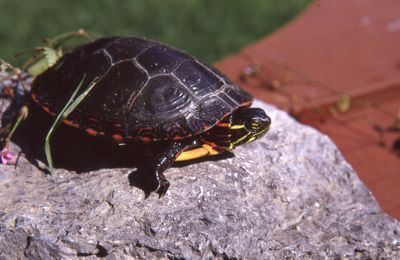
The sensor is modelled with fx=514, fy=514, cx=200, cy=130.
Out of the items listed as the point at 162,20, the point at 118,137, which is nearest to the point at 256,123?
the point at 118,137

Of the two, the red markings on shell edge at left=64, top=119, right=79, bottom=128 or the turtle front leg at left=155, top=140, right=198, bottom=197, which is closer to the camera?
the turtle front leg at left=155, top=140, right=198, bottom=197

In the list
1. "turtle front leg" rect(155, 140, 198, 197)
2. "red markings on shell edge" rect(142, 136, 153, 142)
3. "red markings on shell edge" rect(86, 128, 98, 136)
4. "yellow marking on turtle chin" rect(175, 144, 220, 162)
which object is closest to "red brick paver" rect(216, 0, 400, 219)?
"yellow marking on turtle chin" rect(175, 144, 220, 162)

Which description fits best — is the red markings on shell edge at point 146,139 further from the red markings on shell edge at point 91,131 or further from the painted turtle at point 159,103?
the red markings on shell edge at point 91,131

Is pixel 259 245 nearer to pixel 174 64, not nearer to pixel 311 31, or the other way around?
pixel 174 64

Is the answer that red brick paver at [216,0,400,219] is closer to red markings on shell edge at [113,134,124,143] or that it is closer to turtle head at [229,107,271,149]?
turtle head at [229,107,271,149]

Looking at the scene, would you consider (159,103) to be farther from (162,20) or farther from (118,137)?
(162,20)

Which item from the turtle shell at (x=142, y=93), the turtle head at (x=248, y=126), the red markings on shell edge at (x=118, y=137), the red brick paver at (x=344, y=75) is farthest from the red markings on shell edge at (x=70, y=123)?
the red brick paver at (x=344, y=75)

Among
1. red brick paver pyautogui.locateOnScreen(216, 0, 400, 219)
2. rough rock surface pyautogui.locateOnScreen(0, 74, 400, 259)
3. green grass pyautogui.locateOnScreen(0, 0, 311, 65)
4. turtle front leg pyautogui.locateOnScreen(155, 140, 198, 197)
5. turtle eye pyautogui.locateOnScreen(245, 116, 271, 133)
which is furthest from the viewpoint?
green grass pyautogui.locateOnScreen(0, 0, 311, 65)
